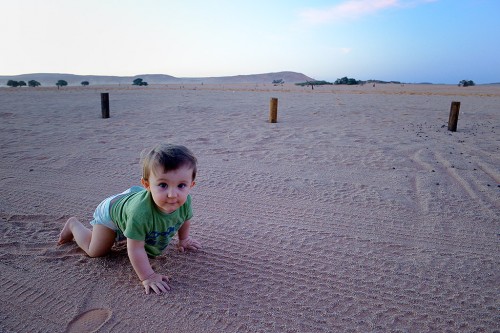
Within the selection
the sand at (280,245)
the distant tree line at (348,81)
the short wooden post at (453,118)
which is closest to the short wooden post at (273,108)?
the sand at (280,245)

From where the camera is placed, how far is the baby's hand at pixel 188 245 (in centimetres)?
282

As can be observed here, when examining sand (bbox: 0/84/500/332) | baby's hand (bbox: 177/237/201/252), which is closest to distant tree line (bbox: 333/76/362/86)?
sand (bbox: 0/84/500/332)

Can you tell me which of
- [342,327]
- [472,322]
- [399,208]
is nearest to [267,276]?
[342,327]

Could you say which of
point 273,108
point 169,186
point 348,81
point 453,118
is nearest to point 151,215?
point 169,186

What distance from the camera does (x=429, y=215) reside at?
3.62m

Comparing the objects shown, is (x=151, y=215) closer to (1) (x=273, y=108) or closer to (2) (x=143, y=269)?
(2) (x=143, y=269)

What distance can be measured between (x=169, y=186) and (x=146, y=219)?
30cm

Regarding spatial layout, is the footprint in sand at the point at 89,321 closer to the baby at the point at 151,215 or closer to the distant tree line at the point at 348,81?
the baby at the point at 151,215

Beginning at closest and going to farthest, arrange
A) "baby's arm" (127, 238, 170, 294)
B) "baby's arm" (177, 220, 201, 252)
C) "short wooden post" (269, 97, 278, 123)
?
"baby's arm" (127, 238, 170, 294) → "baby's arm" (177, 220, 201, 252) → "short wooden post" (269, 97, 278, 123)

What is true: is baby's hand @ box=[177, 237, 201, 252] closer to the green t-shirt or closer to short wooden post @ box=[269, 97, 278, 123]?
the green t-shirt

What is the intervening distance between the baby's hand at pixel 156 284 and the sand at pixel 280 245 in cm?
6

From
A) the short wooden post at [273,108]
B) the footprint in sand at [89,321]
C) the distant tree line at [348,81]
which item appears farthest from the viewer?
the distant tree line at [348,81]

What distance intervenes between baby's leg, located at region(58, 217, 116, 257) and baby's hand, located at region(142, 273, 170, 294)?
0.53m

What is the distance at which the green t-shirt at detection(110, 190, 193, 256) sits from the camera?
2186 millimetres
